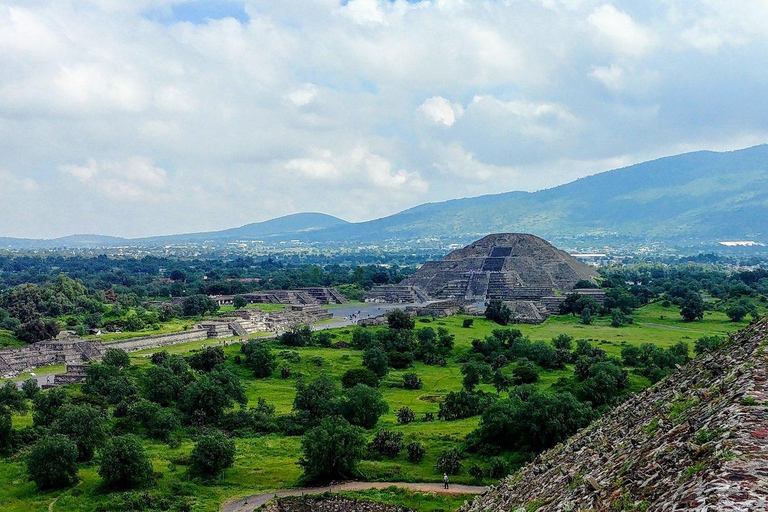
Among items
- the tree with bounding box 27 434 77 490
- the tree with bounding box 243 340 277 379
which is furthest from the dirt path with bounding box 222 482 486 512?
the tree with bounding box 243 340 277 379

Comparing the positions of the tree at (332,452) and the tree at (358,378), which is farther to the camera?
the tree at (358,378)

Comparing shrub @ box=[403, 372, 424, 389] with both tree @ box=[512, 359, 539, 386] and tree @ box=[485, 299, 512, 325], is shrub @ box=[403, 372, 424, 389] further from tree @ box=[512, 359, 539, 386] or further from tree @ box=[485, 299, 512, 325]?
tree @ box=[485, 299, 512, 325]

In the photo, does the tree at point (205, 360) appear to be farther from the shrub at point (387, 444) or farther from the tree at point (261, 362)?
the shrub at point (387, 444)

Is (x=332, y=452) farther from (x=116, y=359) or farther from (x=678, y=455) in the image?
(x=116, y=359)

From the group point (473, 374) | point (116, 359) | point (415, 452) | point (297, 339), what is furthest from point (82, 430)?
point (297, 339)

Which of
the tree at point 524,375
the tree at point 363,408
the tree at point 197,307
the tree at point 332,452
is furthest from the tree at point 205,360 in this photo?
the tree at point 197,307

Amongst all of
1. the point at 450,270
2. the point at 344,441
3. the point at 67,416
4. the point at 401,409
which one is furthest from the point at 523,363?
the point at 450,270
